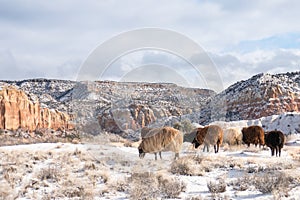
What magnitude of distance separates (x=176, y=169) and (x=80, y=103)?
51.2 meters

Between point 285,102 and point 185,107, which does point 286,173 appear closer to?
point 185,107

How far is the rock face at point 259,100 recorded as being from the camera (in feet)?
198

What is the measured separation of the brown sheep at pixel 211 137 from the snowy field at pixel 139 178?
15.4 ft

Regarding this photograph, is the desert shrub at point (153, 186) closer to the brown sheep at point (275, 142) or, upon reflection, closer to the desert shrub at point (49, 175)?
the desert shrub at point (49, 175)

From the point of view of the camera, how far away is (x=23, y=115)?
74.0m

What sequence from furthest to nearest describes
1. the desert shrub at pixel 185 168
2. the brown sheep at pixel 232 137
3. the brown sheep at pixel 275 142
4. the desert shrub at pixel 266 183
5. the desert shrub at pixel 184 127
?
the desert shrub at pixel 184 127, the brown sheep at pixel 232 137, the brown sheep at pixel 275 142, the desert shrub at pixel 185 168, the desert shrub at pixel 266 183

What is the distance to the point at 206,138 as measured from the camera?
20.7 metres

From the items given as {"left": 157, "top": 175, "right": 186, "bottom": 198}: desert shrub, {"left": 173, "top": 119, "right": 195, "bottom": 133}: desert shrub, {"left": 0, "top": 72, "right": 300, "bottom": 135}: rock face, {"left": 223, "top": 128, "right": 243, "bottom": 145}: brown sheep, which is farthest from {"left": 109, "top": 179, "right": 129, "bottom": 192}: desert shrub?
{"left": 0, "top": 72, "right": 300, "bottom": 135}: rock face

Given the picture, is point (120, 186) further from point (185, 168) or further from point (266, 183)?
point (266, 183)

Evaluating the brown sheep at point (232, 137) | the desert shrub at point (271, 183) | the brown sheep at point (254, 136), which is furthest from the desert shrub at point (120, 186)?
the brown sheep at point (232, 137)

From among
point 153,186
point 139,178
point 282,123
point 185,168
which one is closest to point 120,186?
point 139,178

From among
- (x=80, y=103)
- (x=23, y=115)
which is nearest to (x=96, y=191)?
(x=80, y=103)

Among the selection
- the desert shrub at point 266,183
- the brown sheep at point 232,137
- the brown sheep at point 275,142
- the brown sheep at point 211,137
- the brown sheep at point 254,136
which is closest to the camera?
the desert shrub at point 266,183

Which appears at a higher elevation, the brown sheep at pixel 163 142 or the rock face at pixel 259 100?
the rock face at pixel 259 100
